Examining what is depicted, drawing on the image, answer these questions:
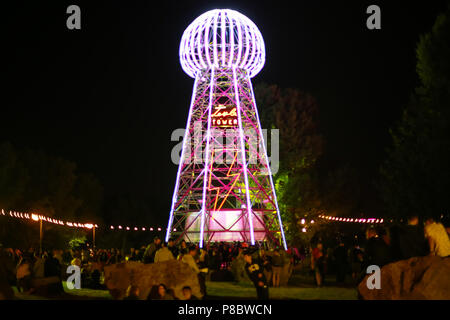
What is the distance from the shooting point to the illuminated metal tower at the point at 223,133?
1623 inches

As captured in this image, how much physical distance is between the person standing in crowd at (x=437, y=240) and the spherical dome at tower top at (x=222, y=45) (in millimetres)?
29972

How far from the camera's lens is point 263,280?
1545 cm

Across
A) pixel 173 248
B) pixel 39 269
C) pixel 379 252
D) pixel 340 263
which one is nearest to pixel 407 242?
pixel 379 252

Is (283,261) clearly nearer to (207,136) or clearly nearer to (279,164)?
(207,136)

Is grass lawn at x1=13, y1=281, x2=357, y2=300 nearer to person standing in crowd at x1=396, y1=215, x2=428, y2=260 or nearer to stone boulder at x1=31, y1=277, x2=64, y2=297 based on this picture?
stone boulder at x1=31, y1=277, x2=64, y2=297

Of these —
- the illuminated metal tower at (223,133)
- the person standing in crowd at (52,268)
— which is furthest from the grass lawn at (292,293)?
the illuminated metal tower at (223,133)

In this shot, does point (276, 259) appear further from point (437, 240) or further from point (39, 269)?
point (437, 240)

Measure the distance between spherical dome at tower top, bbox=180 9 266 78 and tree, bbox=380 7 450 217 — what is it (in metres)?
18.6

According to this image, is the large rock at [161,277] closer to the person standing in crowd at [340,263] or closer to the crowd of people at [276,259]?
the crowd of people at [276,259]

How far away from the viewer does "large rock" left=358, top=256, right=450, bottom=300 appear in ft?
38.8

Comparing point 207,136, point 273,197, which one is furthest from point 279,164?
point 207,136

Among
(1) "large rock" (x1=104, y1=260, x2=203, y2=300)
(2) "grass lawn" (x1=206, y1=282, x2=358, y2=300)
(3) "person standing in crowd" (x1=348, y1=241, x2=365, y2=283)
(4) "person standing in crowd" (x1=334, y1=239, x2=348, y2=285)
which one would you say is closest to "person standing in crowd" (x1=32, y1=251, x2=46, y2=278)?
(1) "large rock" (x1=104, y1=260, x2=203, y2=300)

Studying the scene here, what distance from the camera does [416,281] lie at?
1245 cm
